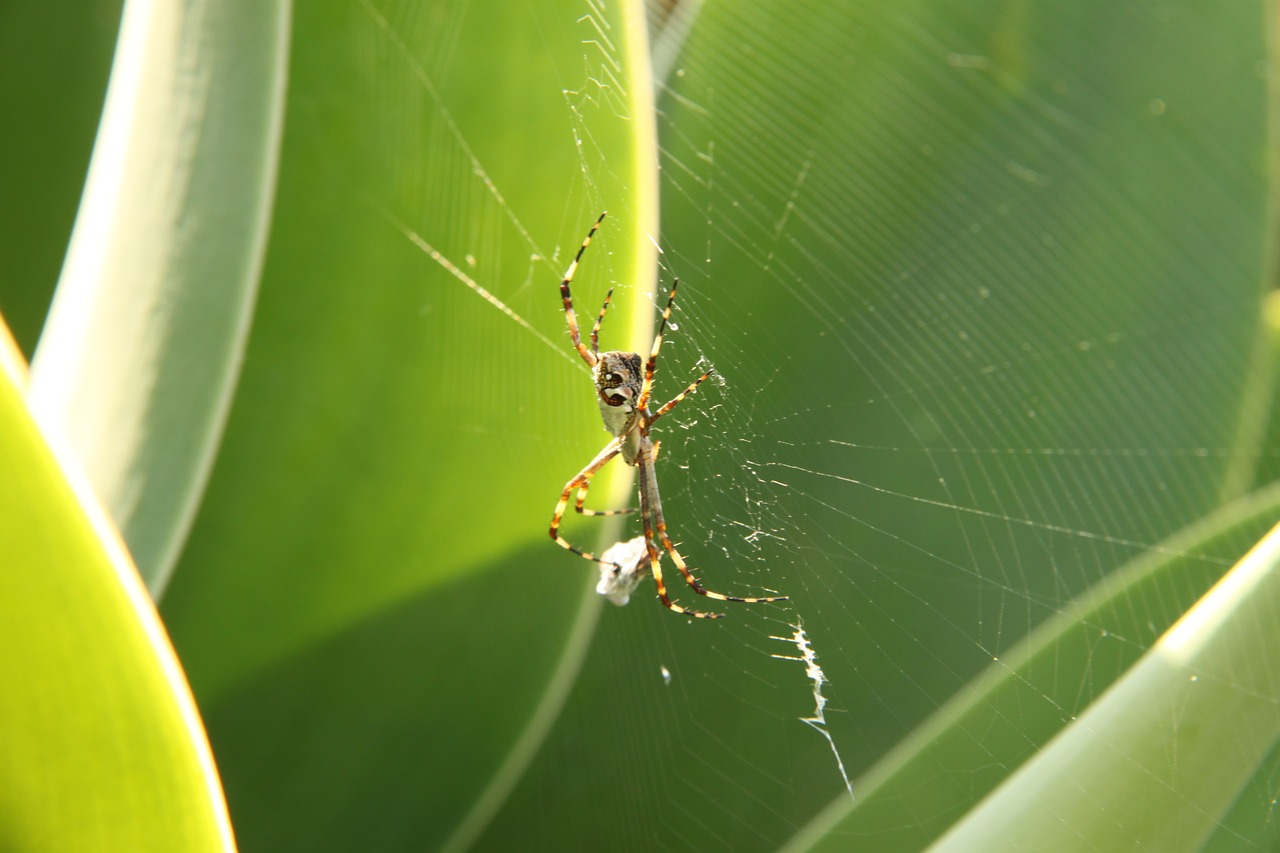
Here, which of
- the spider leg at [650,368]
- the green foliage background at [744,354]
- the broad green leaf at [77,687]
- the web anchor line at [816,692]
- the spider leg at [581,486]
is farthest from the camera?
Result: the spider leg at [650,368]

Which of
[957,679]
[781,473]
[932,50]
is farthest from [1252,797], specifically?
[932,50]

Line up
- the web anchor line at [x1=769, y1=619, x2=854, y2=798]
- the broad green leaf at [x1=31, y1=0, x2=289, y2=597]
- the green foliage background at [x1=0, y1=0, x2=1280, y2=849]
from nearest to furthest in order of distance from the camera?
the broad green leaf at [x1=31, y1=0, x2=289, y2=597]
the green foliage background at [x1=0, y1=0, x2=1280, y2=849]
the web anchor line at [x1=769, y1=619, x2=854, y2=798]

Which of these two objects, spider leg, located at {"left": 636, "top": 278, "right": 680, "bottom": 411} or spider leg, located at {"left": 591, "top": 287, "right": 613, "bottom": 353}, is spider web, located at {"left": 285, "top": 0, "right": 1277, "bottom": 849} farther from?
spider leg, located at {"left": 636, "top": 278, "right": 680, "bottom": 411}

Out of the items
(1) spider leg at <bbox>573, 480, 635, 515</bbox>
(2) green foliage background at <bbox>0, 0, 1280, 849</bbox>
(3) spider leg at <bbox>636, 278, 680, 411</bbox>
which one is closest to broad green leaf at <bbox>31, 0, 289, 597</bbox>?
(2) green foliage background at <bbox>0, 0, 1280, 849</bbox>

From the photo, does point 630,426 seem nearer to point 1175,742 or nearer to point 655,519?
point 655,519

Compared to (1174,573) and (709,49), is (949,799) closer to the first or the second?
(1174,573)

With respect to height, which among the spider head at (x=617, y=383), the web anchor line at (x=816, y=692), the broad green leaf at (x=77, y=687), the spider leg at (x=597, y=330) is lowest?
the web anchor line at (x=816, y=692)

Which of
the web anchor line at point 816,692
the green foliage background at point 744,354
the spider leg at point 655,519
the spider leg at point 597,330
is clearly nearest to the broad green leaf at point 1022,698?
the green foliage background at point 744,354

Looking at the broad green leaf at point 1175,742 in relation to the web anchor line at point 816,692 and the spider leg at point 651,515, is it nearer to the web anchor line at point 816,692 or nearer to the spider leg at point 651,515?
the web anchor line at point 816,692
